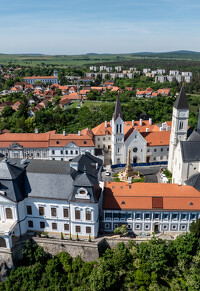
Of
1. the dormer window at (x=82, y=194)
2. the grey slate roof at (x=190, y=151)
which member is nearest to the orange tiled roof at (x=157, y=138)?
the grey slate roof at (x=190, y=151)

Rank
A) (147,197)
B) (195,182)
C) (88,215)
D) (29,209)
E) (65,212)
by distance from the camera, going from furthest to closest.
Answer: (195,182)
(147,197)
(29,209)
(65,212)
(88,215)

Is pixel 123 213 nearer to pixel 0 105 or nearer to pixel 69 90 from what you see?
pixel 0 105

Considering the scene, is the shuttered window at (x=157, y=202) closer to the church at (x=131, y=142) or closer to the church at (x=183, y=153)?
the church at (x=183, y=153)

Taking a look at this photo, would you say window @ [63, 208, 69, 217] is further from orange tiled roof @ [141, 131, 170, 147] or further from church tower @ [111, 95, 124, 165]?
orange tiled roof @ [141, 131, 170, 147]

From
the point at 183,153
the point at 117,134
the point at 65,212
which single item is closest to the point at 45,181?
the point at 65,212

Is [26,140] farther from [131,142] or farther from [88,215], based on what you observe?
[88,215]
